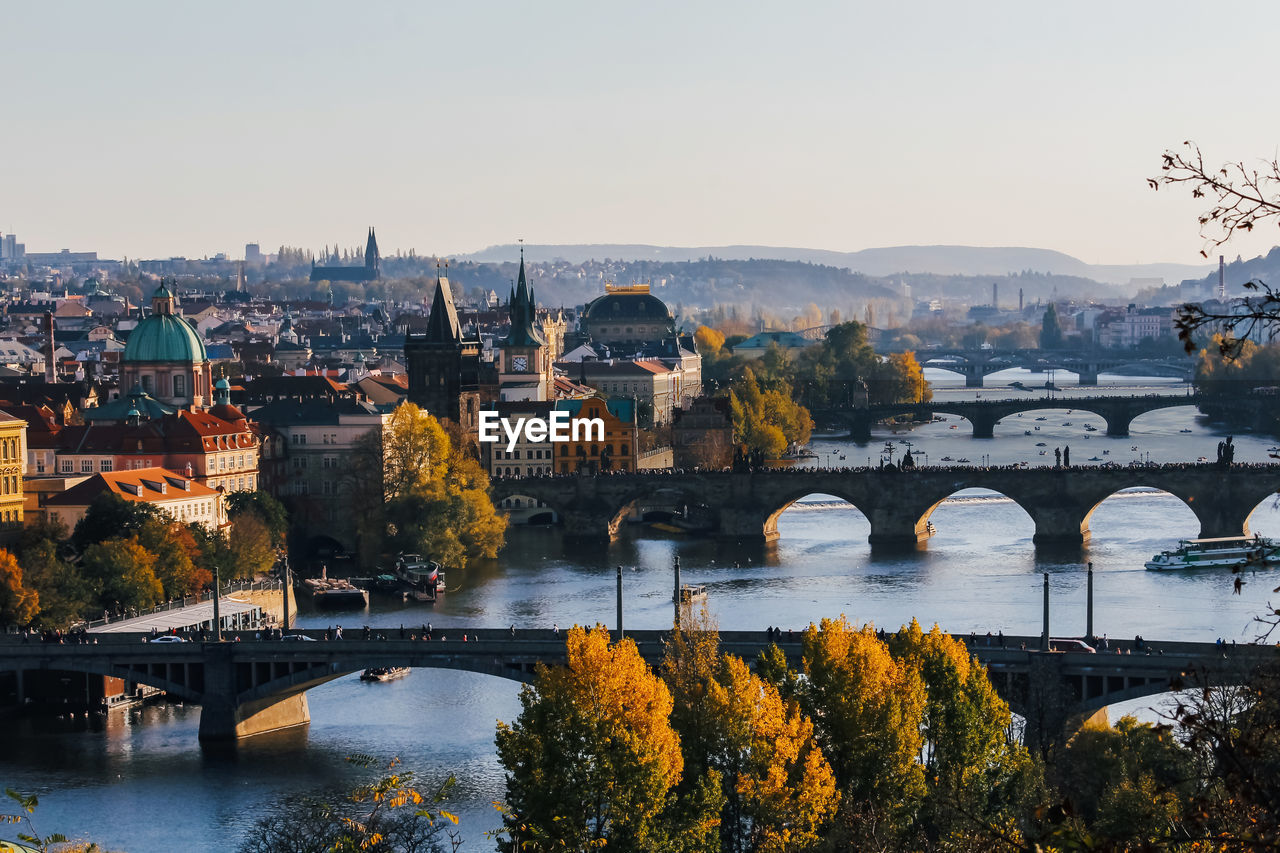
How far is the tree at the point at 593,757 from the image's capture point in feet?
84.9

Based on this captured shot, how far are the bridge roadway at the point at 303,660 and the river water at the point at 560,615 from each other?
28.2 inches

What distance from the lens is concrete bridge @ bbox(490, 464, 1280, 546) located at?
6606cm

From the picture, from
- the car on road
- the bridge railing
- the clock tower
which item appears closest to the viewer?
the car on road

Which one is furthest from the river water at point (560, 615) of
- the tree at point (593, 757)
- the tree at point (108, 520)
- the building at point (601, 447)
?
the building at point (601, 447)

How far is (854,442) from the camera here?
105 m

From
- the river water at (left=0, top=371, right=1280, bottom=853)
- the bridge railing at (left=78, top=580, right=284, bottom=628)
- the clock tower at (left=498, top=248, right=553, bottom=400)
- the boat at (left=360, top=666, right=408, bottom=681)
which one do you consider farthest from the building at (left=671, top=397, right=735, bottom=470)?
the boat at (left=360, top=666, right=408, bottom=681)

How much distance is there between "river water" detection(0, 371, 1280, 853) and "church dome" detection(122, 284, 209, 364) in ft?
38.3

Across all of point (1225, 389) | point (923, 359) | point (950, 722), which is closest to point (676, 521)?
point (950, 722)

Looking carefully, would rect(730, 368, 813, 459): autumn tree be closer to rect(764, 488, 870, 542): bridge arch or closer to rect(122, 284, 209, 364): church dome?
rect(764, 488, 870, 542): bridge arch

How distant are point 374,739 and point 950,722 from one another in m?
11.3

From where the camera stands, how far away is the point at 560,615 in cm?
5041

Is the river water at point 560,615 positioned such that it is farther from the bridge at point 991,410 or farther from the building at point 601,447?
the bridge at point 991,410

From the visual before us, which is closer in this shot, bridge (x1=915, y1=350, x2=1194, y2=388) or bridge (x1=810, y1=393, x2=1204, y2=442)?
bridge (x1=810, y1=393, x2=1204, y2=442)

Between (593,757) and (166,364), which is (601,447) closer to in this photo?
(166,364)
